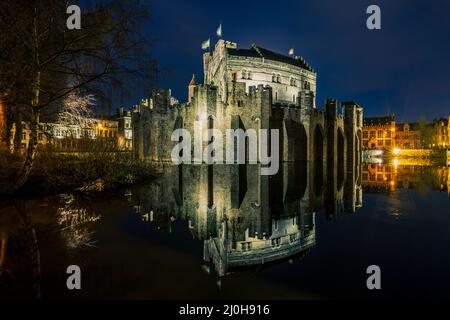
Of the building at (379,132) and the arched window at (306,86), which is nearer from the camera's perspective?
the arched window at (306,86)

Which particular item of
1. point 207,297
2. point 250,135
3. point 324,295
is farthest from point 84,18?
point 250,135

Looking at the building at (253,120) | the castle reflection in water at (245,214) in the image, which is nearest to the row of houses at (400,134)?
the building at (253,120)

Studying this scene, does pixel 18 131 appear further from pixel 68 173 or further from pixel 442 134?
pixel 442 134

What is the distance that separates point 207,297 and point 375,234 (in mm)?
5491

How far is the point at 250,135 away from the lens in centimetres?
3005

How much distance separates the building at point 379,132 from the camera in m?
82.9

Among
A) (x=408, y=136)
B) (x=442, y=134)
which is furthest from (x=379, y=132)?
(x=442, y=134)

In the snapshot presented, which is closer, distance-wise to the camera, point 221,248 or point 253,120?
point 221,248

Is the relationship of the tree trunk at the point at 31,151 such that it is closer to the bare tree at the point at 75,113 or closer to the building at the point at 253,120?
the bare tree at the point at 75,113

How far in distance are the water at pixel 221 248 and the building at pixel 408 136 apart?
87394 mm

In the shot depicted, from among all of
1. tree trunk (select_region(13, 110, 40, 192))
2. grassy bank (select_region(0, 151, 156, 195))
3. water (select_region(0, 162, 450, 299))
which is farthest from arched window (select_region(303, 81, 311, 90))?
tree trunk (select_region(13, 110, 40, 192))

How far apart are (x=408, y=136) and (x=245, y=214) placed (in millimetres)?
94689

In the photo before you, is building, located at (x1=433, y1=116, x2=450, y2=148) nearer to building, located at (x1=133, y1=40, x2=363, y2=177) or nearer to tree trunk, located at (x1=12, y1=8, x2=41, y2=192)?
building, located at (x1=133, y1=40, x2=363, y2=177)

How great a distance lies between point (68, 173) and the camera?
13.4m
